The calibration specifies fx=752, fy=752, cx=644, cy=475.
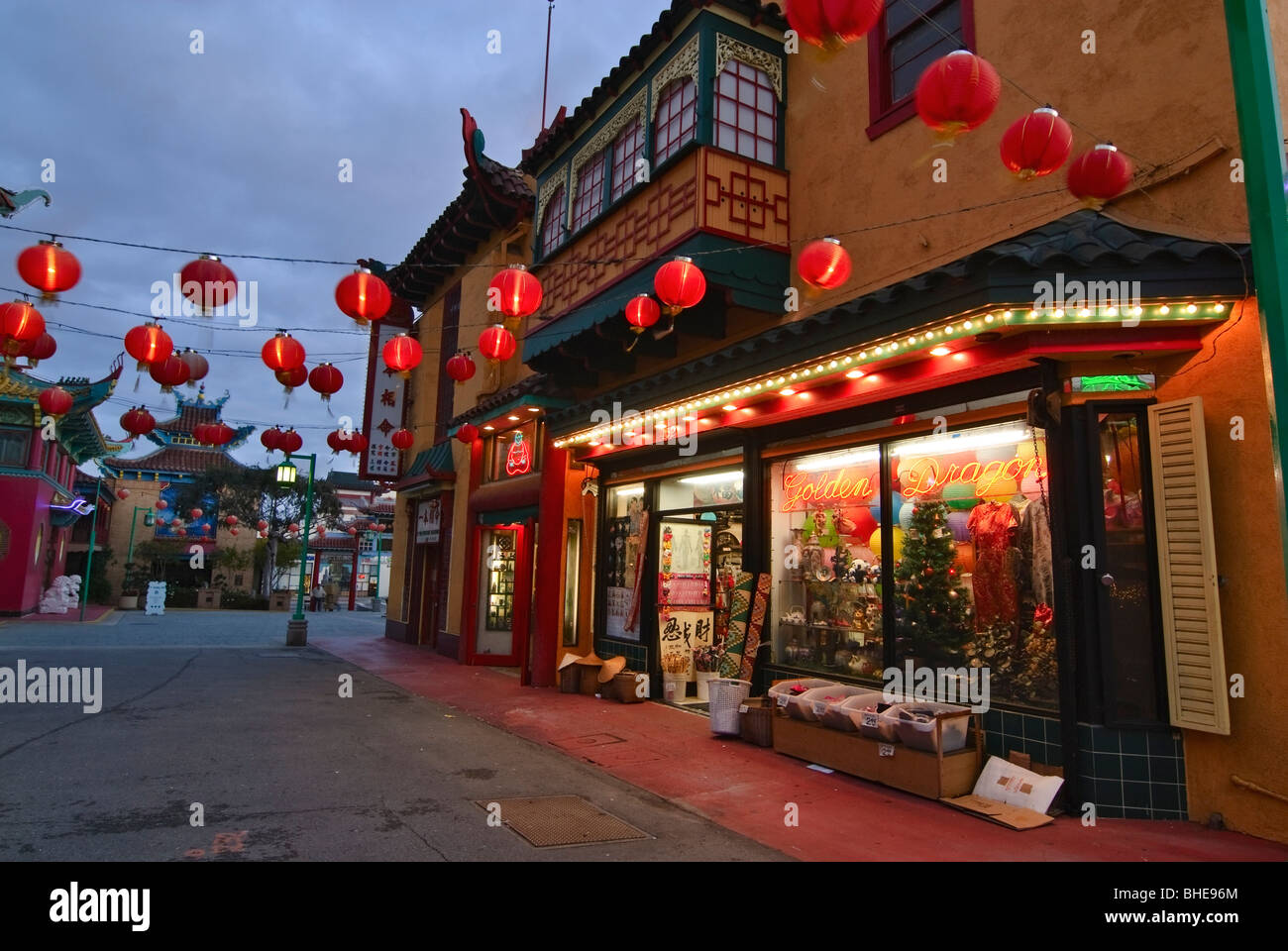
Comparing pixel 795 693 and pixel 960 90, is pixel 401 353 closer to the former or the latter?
pixel 795 693

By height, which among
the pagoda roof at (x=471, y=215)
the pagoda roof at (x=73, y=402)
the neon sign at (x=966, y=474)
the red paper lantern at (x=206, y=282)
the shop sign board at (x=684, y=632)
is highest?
the pagoda roof at (x=471, y=215)

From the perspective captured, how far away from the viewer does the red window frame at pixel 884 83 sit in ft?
27.8

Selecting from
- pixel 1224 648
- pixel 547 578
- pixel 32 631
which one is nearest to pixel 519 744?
pixel 547 578

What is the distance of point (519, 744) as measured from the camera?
8500 millimetres

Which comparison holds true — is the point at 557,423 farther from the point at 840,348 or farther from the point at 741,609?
the point at 840,348

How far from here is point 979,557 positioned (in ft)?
23.6

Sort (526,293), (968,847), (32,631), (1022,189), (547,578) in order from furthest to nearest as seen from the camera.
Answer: (32,631), (547,578), (526,293), (1022,189), (968,847)

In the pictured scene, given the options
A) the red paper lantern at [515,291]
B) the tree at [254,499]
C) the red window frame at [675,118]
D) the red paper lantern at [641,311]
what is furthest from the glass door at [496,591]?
the tree at [254,499]

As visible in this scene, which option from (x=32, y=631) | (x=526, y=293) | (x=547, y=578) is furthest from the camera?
(x=32, y=631)

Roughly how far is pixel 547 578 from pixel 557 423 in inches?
105

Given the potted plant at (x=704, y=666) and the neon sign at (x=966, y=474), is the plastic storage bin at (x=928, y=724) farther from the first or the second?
the potted plant at (x=704, y=666)

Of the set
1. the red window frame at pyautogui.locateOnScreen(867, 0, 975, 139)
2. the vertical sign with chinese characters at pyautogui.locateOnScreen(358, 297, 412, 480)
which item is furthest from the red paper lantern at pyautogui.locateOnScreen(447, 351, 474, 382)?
the vertical sign with chinese characters at pyautogui.locateOnScreen(358, 297, 412, 480)

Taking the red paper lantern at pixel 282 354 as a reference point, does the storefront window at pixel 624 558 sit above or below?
below

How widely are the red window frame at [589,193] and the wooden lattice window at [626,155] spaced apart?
40 cm
